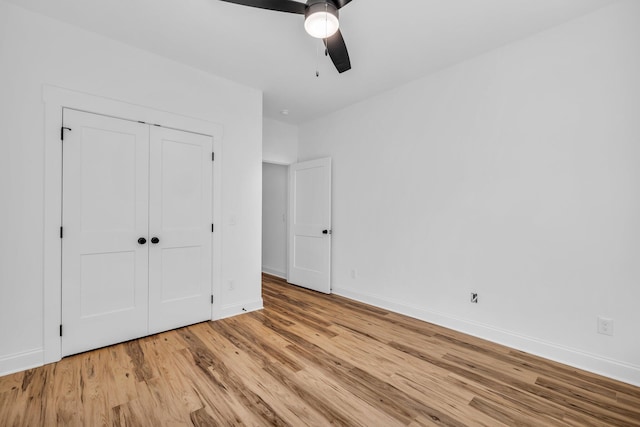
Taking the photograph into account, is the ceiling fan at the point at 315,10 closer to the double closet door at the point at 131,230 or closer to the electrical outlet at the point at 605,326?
the double closet door at the point at 131,230

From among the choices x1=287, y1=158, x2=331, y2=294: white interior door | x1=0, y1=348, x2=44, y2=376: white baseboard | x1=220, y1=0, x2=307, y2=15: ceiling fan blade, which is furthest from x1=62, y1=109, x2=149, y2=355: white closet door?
x1=287, y1=158, x2=331, y2=294: white interior door

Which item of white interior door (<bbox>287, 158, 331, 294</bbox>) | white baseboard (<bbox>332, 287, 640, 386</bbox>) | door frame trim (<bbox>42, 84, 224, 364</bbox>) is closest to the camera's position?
white baseboard (<bbox>332, 287, 640, 386</bbox>)

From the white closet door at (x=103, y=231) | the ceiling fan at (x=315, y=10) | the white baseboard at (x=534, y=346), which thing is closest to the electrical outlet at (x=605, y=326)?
the white baseboard at (x=534, y=346)

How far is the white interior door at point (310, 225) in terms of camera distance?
4367 millimetres

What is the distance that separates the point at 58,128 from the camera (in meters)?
2.34

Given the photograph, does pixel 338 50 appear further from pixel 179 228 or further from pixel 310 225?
pixel 310 225

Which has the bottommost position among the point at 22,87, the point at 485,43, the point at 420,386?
the point at 420,386

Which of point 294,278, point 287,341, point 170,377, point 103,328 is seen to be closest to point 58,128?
point 103,328

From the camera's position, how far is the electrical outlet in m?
2.19

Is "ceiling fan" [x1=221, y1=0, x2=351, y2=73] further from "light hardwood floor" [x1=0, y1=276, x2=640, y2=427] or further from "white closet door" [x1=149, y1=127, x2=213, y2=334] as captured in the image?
"light hardwood floor" [x1=0, y1=276, x2=640, y2=427]

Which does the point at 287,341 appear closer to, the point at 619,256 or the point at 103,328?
the point at 103,328

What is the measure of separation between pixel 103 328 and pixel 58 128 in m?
1.76

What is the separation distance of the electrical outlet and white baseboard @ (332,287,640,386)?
205 millimetres

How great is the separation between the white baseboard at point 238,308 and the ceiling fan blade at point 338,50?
9.21ft
